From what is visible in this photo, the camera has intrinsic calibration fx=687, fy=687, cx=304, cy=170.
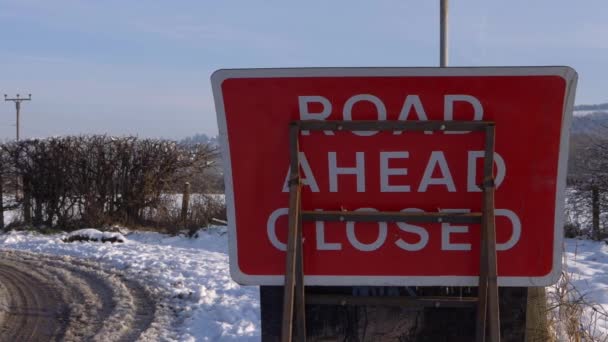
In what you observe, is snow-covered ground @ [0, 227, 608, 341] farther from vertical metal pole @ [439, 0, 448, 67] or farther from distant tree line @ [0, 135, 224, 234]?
distant tree line @ [0, 135, 224, 234]

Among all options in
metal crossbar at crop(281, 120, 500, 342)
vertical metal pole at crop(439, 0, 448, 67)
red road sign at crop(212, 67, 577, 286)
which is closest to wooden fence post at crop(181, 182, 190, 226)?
vertical metal pole at crop(439, 0, 448, 67)

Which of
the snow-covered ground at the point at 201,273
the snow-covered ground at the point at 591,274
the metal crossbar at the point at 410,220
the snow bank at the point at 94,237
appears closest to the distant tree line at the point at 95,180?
the snow-covered ground at the point at 201,273

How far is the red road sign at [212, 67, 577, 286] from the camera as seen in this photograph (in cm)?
247

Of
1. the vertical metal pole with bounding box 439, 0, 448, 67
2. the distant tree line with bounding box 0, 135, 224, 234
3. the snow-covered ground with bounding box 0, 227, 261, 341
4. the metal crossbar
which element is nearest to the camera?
the metal crossbar

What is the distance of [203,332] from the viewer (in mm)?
6469

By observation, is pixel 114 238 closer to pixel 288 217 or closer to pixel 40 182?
pixel 40 182

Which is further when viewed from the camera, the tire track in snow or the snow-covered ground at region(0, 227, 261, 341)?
the snow-covered ground at region(0, 227, 261, 341)

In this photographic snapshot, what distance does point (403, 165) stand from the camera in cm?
251

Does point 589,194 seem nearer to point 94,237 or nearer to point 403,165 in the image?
point 94,237

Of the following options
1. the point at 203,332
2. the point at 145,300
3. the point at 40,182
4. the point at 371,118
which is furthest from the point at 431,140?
the point at 40,182

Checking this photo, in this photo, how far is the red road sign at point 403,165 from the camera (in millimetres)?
2469

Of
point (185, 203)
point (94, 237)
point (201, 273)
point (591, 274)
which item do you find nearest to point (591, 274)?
point (591, 274)

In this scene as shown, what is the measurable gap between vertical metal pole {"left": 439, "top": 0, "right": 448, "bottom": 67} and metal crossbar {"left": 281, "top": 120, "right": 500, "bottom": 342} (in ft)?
3.09

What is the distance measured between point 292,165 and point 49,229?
1470 centimetres
